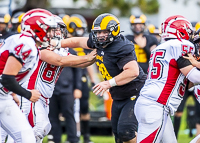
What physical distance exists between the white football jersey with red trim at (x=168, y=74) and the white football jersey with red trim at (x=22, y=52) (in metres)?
1.32

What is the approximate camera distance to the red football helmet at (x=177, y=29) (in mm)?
5189

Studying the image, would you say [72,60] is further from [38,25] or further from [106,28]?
[38,25]

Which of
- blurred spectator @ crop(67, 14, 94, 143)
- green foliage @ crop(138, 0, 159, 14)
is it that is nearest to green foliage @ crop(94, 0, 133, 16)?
green foliage @ crop(138, 0, 159, 14)

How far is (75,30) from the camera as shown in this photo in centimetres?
889

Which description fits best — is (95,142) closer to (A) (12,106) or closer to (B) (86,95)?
(B) (86,95)

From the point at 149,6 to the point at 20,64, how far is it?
690 inches

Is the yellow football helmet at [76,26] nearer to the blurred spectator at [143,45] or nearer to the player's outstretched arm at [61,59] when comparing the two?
the blurred spectator at [143,45]

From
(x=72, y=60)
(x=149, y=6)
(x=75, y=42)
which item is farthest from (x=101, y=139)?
(x=149, y=6)

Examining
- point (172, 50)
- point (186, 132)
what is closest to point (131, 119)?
point (172, 50)

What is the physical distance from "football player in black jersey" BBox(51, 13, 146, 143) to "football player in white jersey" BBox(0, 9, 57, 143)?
21.3 inches

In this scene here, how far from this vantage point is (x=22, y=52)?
183 inches

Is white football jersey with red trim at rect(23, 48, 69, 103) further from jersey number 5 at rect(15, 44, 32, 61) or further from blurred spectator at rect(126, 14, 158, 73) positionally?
blurred spectator at rect(126, 14, 158, 73)

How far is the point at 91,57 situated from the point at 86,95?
10.3 feet

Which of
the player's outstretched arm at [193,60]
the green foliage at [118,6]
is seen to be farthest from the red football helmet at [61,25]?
the green foliage at [118,6]
